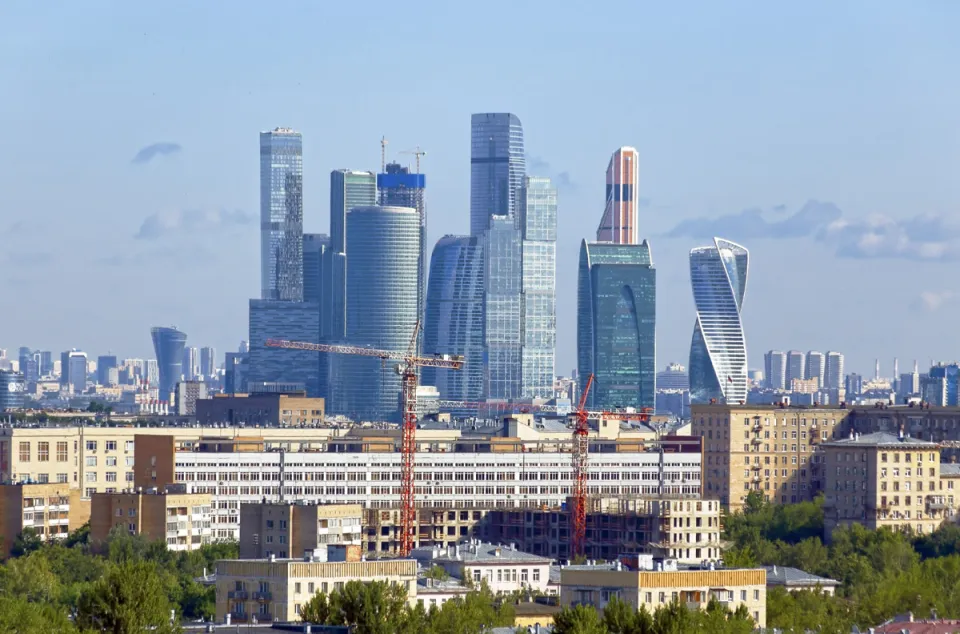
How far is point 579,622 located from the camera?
70.1 metres

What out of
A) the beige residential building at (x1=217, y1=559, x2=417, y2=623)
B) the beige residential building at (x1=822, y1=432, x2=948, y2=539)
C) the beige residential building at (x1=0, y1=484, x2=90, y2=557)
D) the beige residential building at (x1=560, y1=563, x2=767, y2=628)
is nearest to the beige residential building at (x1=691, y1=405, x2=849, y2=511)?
the beige residential building at (x1=822, y1=432, x2=948, y2=539)

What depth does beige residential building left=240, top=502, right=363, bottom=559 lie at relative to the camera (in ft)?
391

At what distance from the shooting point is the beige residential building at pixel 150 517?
130875 mm

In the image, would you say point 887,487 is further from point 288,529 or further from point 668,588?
point 668,588

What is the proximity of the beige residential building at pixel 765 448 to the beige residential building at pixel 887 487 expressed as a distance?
23.4 m

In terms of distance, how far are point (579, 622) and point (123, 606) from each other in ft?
37.2

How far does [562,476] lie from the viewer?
16288 centimetres

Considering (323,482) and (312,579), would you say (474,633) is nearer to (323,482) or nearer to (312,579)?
(312,579)

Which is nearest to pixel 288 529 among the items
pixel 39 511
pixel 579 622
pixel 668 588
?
pixel 39 511

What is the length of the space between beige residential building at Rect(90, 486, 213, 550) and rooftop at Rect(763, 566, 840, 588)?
33.6 m

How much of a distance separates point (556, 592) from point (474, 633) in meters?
27.2

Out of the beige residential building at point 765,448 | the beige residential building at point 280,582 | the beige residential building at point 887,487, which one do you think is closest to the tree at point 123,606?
the beige residential building at point 280,582

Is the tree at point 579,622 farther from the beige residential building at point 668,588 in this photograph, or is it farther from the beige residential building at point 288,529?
the beige residential building at point 288,529

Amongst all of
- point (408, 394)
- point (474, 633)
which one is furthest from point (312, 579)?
point (408, 394)
